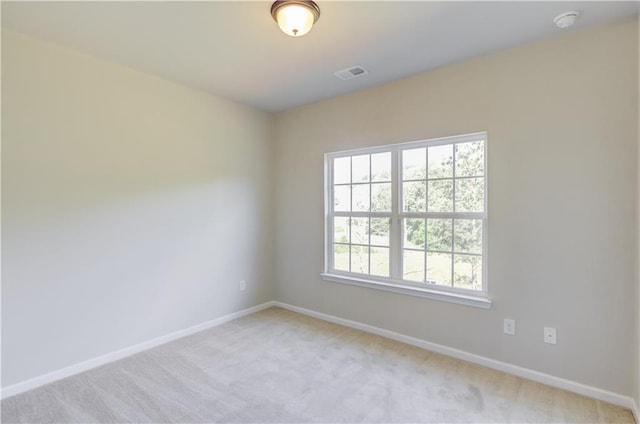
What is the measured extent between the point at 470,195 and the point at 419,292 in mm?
994

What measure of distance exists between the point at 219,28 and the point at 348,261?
8.30 ft

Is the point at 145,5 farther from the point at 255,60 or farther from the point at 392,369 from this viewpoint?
the point at 392,369

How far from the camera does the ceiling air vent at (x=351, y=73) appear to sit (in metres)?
2.86

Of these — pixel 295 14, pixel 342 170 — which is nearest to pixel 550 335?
pixel 342 170

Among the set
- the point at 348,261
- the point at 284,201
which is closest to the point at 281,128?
the point at 284,201

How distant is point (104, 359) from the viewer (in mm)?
2678

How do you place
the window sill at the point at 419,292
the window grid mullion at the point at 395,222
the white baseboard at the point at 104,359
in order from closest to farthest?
the white baseboard at the point at 104,359
the window sill at the point at 419,292
the window grid mullion at the point at 395,222

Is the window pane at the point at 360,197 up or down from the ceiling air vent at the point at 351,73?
down

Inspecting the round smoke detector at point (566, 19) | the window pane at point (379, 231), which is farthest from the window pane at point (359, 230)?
the round smoke detector at point (566, 19)

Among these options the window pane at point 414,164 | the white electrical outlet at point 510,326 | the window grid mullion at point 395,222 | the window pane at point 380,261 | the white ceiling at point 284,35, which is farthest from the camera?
the window pane at point 380,261

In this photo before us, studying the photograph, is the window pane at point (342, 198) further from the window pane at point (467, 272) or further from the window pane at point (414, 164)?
the window pane at point (467, 272)

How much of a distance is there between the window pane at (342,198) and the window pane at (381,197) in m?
0.32

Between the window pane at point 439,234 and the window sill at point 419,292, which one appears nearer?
the window sill at point 419,292

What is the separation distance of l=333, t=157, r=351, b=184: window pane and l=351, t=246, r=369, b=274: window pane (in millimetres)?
778
